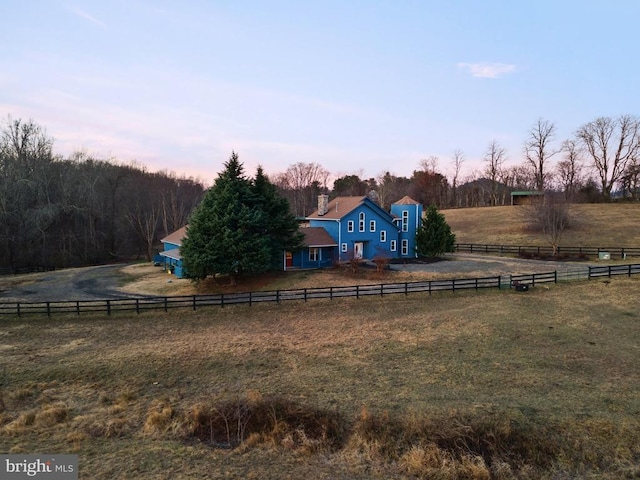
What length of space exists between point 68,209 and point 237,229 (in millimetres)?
33004

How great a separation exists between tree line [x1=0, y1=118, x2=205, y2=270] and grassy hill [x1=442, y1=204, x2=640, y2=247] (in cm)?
4829

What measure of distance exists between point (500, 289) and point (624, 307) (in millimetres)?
6784

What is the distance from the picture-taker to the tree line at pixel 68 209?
1711 inches

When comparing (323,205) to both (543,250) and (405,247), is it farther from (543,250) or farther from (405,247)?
(543,250)

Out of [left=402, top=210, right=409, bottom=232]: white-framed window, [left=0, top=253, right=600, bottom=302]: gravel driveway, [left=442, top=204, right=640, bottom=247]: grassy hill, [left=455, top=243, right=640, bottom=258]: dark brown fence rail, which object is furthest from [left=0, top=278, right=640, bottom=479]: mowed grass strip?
[left=442, top=204, right=640, bottom=247]: grassy hill

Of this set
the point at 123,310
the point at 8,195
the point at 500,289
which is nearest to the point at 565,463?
the point at 500,289

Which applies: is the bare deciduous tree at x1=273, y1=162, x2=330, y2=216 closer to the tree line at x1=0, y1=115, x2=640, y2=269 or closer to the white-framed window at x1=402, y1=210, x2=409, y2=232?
the tree line at x1=0, y1=115, x2=640, y2=269

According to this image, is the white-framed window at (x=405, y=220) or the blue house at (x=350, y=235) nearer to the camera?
the blue house at (x=350, y=235)

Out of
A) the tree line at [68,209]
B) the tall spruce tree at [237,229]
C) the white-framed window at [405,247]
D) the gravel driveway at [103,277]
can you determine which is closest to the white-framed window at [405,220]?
the white-framed window at [405,247]

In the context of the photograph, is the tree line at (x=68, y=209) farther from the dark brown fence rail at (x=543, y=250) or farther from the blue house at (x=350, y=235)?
the dark brown fence rail at (x=543, y=250)

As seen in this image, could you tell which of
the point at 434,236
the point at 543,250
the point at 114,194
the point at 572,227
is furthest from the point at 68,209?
the point at 572,227

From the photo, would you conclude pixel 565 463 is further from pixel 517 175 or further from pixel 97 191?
pixel 517 175

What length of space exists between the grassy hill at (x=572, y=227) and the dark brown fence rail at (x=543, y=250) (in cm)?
334

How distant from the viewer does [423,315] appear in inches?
832
